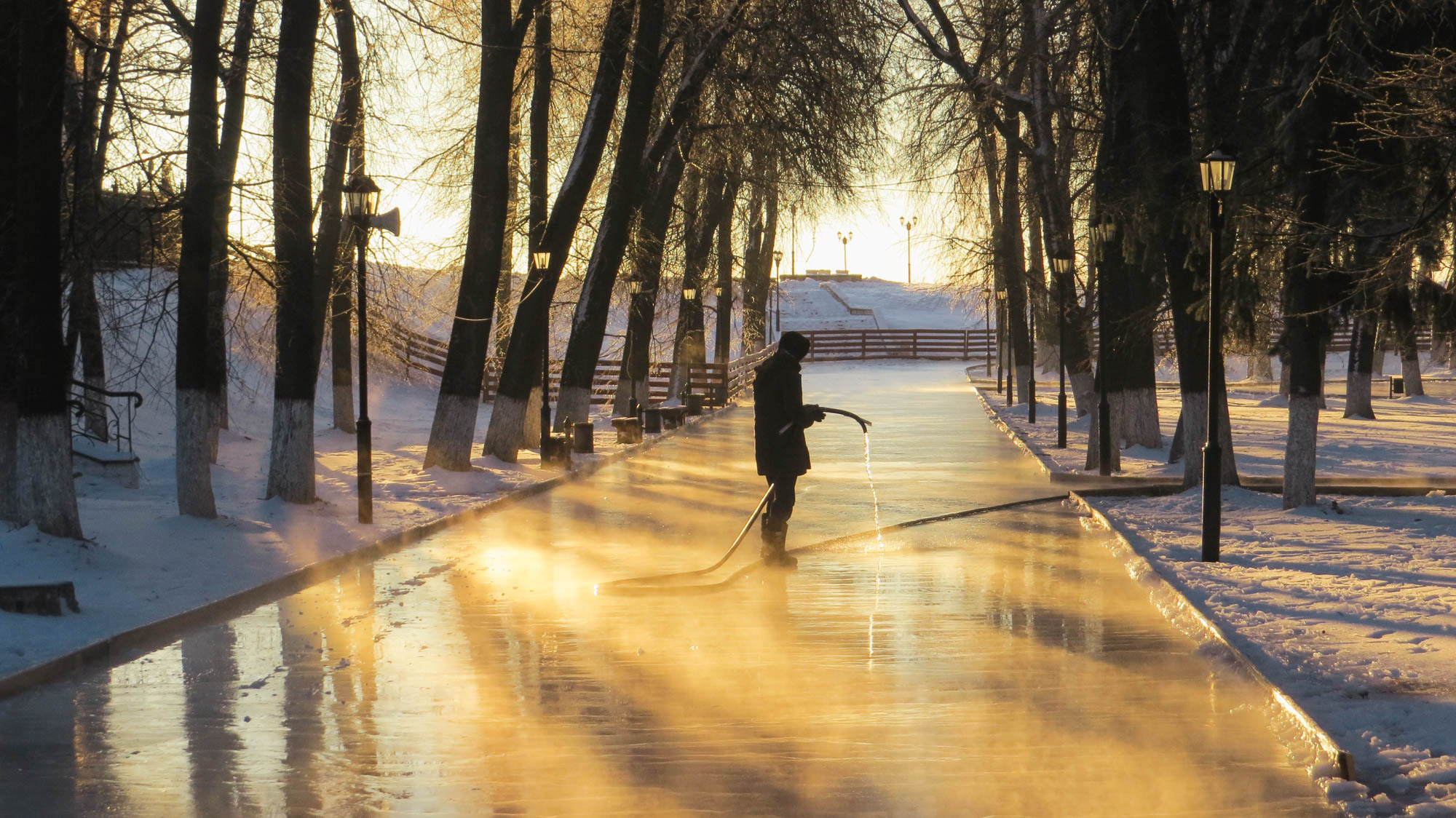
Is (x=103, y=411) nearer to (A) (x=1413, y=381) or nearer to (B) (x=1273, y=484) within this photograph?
(B) (x=1273, y=484)

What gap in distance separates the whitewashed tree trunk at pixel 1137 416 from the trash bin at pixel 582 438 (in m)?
8.64

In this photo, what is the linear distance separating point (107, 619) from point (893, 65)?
72.4ft

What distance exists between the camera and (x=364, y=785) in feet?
20.6

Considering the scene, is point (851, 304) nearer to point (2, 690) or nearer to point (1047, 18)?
point (1047, 18)

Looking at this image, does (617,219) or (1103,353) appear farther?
(617,219)

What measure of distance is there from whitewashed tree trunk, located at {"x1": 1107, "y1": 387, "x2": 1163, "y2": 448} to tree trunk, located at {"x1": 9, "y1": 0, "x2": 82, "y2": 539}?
17.1 metres

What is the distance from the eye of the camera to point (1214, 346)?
43.1 ft

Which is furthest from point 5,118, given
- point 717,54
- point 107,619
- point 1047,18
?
point 1047,18

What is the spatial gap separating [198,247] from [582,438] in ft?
38.8

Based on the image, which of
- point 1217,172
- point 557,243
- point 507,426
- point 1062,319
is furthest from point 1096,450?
point 1217,172

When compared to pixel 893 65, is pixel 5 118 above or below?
below

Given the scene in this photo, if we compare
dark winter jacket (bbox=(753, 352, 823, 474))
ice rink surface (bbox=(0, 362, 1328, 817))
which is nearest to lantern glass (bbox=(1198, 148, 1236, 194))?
ice rink surface (bbox=(0, 362, 1328, 817))

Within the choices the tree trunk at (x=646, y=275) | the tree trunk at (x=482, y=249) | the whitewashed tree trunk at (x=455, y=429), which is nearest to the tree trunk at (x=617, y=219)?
the tree trunk at (x=646, y=275)

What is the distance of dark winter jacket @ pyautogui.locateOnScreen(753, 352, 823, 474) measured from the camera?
12695 mm
